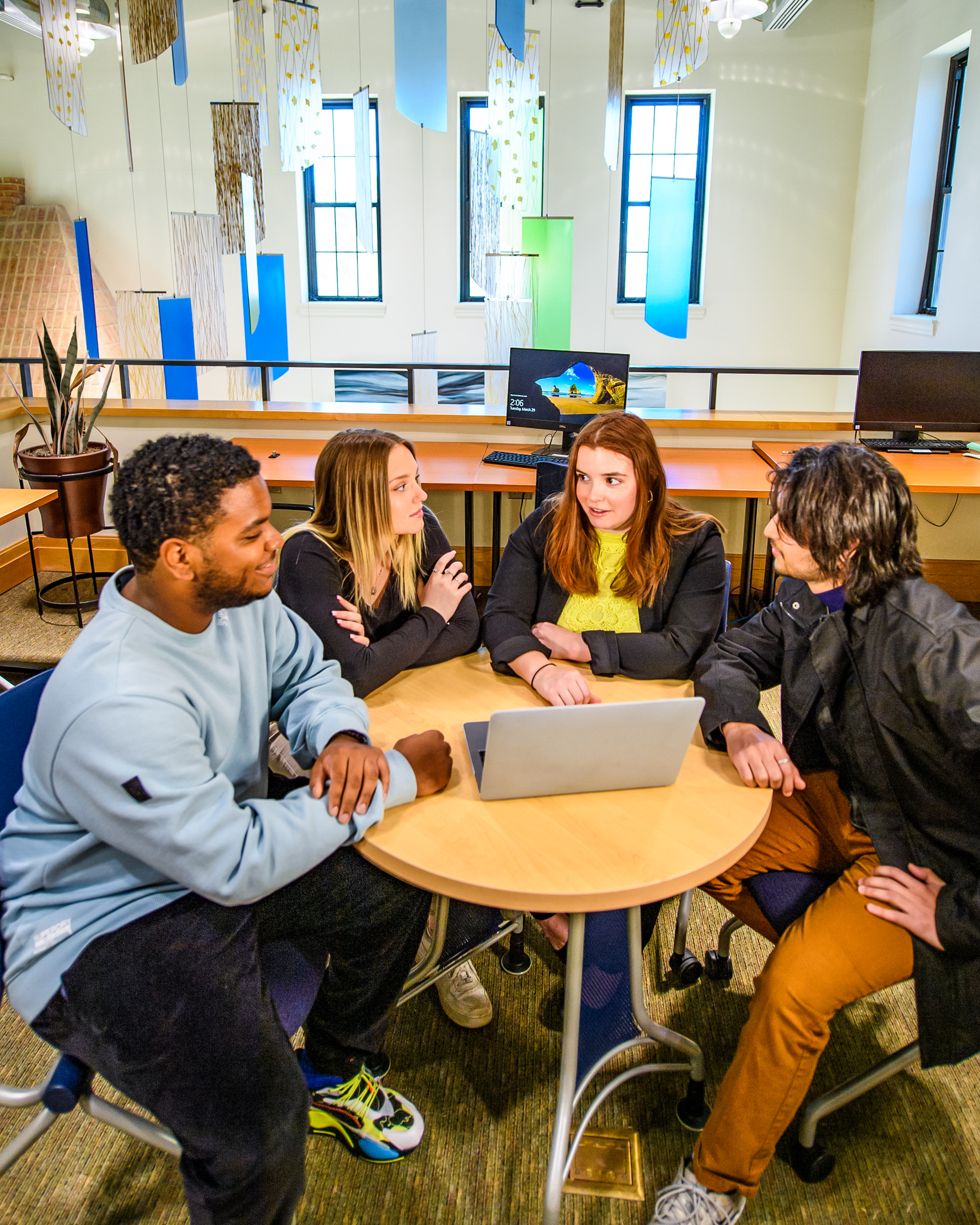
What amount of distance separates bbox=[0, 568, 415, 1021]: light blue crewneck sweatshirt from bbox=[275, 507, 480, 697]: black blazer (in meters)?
0.37

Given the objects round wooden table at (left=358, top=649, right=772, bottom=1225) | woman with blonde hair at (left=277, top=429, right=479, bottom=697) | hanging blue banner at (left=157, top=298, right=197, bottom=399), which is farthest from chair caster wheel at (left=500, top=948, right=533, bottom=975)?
hanging blue banner at (left=157, top=298, right=197, bottom=399)

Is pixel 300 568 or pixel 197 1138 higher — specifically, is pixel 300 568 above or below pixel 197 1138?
above

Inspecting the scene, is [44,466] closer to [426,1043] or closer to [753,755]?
[426,1043]

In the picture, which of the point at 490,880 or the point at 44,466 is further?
the point at 44,466

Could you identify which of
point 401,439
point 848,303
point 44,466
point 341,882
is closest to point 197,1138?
point 341,882

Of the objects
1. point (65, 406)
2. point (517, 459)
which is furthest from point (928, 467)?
point (65, 406)

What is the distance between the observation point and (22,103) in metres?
8.18

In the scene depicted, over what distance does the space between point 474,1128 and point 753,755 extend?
2.66 feet

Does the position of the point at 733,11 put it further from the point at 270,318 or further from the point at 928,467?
the point at 928,467

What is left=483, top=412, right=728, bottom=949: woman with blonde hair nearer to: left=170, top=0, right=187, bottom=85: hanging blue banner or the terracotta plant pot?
the terracotta plant pot

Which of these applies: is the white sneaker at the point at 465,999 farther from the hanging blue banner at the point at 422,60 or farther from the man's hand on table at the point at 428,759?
the hanging blue banner at the point at 422,60

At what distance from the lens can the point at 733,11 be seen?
5312 mm

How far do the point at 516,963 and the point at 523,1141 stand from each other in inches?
16.0

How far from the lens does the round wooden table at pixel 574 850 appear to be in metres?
1.14
